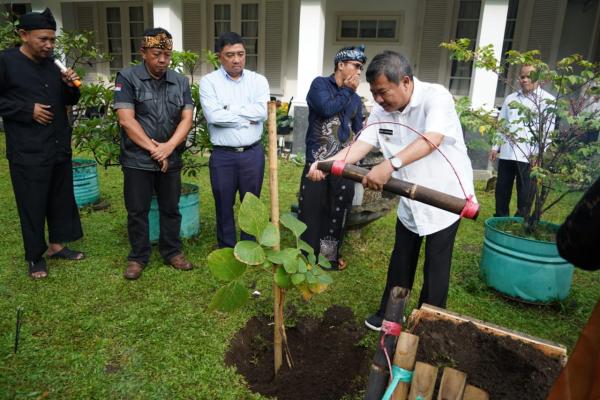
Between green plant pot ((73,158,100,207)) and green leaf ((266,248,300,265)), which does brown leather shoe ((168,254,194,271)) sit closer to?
green leaf ((266,248,300,265))

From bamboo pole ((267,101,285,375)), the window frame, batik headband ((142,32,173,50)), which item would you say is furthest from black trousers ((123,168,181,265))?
the window frame

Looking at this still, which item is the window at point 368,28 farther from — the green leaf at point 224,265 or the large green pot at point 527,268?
the green leaf at point 224,265

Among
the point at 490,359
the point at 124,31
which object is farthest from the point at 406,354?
the point at 124,31

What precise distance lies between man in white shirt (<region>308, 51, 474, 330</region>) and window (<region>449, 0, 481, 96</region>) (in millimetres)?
6758

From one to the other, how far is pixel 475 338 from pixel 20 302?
3049 millimetres

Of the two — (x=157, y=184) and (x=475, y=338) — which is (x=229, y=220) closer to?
(x=157, y=184)

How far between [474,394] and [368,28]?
832cm

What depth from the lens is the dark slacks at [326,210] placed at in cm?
366

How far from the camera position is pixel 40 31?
10.00 feet

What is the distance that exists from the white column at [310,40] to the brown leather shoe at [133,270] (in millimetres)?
5056

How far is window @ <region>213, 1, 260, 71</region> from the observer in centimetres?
927

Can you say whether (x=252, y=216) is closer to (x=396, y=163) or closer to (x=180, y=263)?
(x=396, y=163)

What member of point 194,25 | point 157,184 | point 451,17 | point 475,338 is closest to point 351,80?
point 157,184

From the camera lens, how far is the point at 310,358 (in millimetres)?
2529
